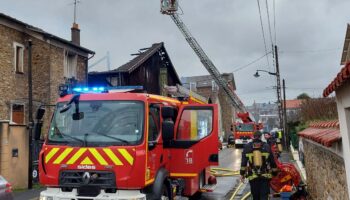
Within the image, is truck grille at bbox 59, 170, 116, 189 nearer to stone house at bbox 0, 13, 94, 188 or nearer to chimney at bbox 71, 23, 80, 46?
stone house at bbox 0, 13, 94, 188

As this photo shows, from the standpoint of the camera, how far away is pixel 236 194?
40.8ft

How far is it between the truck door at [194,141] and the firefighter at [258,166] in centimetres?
120

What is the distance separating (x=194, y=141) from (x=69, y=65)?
16118 millimetres

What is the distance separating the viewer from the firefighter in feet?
27.2

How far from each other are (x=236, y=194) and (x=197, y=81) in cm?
5541

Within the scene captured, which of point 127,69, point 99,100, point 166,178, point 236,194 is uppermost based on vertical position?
point 127,69

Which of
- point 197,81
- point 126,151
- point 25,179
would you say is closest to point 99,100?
point 126,151

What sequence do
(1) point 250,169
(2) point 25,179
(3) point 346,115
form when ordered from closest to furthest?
(3) point 346,115 → (1) point 250,169 → (2) point 25,179

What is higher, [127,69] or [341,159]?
[127,69]

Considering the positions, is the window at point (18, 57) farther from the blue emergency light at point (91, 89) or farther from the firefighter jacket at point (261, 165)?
the firefighter jacket at point (261, 165)

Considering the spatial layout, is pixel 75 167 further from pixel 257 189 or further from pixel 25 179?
pixel 25 179

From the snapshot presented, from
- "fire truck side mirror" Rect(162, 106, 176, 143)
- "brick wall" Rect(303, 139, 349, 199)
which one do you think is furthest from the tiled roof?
"brick wall" Rect(303, 139, 349, 199)

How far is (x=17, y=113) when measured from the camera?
19.6m

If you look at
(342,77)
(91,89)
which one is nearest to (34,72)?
(91,89)
